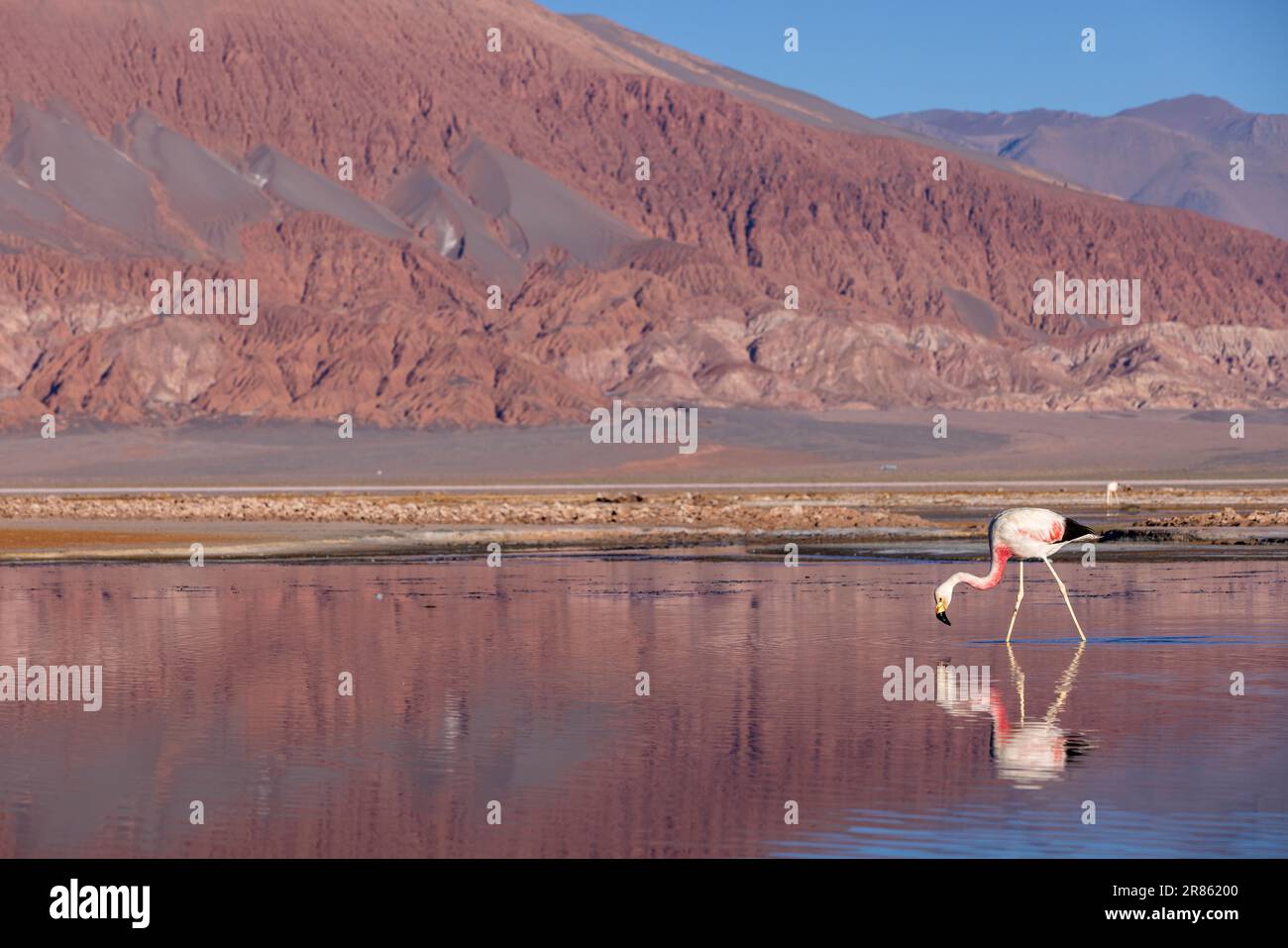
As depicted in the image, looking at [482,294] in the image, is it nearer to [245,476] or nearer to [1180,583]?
[245,476]

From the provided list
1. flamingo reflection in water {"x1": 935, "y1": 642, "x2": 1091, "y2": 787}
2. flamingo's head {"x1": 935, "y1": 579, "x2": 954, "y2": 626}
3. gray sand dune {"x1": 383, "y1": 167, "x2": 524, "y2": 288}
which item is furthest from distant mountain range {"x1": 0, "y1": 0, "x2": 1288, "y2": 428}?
flamingo reflection in water {"x1": 935, "y1": 642, "x2": 1091, "y2": 787}

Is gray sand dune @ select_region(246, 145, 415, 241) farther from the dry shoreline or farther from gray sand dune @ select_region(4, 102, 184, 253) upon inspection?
the dry shoreline

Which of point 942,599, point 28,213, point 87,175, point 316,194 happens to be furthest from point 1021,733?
point 316,194

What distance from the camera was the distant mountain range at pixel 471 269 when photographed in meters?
138

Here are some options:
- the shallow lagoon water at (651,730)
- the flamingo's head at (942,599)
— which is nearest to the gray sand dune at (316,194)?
the shallow lagoon water at (651,730)

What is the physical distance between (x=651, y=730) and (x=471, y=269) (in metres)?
158

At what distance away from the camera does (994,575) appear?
21.7 m

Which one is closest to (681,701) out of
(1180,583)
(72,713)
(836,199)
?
(72,713)

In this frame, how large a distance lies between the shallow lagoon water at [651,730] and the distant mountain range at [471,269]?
105 m

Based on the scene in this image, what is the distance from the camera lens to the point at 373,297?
157125mm

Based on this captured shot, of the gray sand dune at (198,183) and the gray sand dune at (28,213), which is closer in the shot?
the gray sand dune at (28,213)

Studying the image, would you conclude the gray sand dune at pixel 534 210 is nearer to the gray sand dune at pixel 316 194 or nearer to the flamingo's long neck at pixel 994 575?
the gray sand dune at pixel 316 194
